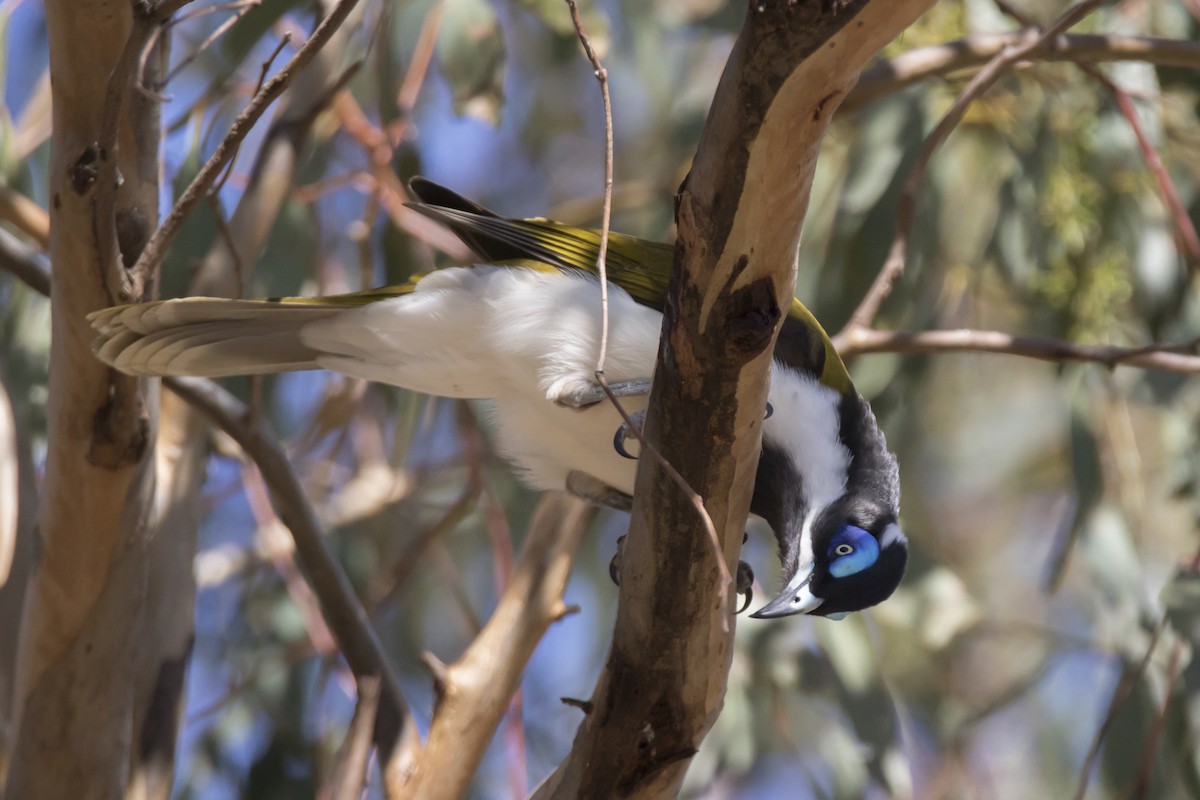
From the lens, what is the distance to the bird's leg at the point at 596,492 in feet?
8.91

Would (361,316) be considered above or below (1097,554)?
above

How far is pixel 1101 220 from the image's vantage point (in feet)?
12.4

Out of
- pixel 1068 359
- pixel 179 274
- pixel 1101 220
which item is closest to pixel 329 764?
pixel 179 274

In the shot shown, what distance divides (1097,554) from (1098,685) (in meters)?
0.52

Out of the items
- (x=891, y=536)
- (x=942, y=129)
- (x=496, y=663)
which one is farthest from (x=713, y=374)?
(x=942, y=129)

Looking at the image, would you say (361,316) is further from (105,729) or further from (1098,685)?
(1098,685)

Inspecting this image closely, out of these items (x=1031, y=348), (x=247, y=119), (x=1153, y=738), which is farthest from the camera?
(x=1153, y=738)

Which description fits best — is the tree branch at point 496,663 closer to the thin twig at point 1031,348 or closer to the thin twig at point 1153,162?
the thin twig at point 1031,348

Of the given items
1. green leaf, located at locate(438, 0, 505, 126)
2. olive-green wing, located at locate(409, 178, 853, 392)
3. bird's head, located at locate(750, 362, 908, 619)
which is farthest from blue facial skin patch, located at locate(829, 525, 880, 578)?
green leaf, located at locate(438, 0, 505, 126)

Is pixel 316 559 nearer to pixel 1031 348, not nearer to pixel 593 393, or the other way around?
pixel 593 393

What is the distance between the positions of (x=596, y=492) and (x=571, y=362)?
1.29 ft

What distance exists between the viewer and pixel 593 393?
2393 mm

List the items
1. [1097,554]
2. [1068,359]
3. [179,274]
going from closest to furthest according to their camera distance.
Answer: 1. [1068,359]
2. [179,274]
3. [1097,554]

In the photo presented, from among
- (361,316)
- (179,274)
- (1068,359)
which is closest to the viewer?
(361,316)
